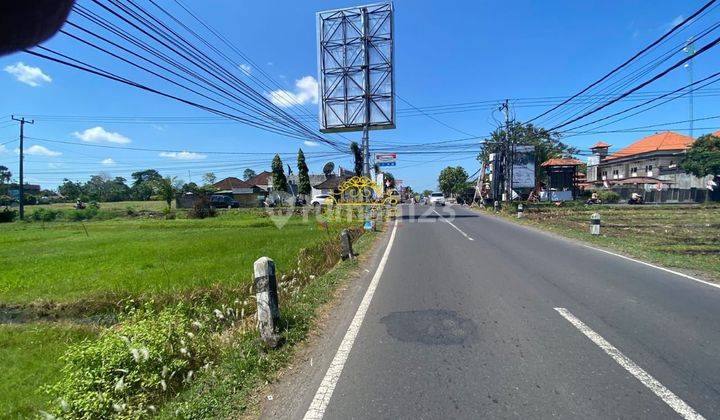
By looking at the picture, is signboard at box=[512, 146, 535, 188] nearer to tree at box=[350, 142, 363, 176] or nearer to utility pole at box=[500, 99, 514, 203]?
utility pole at box=[500, 99, 514, 203]

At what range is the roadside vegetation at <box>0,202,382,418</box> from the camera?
13.5ft

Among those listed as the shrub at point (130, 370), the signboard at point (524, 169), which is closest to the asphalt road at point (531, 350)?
the shrub at point (130, 370)

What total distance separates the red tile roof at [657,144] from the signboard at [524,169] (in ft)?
69.3

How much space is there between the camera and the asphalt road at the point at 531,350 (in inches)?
132

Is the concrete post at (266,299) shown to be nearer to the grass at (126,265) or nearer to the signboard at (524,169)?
the grass at (126,265)

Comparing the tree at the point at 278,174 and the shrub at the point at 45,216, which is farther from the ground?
the tree at the point at 278,174

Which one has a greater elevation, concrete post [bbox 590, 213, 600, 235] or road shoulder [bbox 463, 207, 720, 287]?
concrete post [bbox 590, 213, 600, 235]

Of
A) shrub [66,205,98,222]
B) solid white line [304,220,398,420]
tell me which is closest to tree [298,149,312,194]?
shrub [66,205,98,222]

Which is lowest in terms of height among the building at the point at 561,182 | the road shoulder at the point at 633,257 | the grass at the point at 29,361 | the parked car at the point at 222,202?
the grass at the point at 29,361

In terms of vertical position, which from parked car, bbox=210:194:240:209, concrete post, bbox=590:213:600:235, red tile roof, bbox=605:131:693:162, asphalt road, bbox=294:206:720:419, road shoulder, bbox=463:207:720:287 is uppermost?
red tile roof, bbox=605:131:693:162

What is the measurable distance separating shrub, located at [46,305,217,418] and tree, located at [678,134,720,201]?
1954 inches

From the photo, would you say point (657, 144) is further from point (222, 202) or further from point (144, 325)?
point (144, 325)

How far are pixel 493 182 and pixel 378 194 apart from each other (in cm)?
2203

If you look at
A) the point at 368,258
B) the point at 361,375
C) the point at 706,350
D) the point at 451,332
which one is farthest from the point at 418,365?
the point at 368,258
